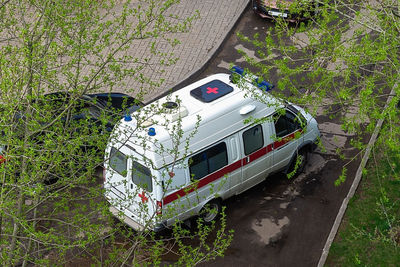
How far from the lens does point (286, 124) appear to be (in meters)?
12.3

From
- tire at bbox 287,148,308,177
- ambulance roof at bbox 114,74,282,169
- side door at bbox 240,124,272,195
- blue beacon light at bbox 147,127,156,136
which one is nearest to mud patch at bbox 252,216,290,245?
side door at bbox 240,124,272,195

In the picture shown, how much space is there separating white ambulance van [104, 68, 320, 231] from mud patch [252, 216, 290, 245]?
77 centimetres

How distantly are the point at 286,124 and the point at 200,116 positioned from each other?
223cm

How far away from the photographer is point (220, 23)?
18.1 meters

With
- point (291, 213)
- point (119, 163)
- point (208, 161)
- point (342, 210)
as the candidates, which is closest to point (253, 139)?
point (208, 161)

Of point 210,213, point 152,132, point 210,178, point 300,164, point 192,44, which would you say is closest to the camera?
point 152,132

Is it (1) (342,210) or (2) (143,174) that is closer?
(2) (143,174)

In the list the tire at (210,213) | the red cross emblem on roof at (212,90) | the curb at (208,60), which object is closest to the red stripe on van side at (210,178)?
the tire at (210,213)

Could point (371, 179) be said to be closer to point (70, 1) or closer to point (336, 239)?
point (336, 239)

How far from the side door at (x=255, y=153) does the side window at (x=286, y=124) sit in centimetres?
27

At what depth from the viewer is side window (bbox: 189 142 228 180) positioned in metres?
11.2

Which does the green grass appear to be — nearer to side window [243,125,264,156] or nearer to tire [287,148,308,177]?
tire [287,148,308,177]

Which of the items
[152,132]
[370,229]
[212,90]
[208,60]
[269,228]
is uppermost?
[212,90]

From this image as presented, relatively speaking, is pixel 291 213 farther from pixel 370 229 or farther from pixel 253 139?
pixel 253 139
